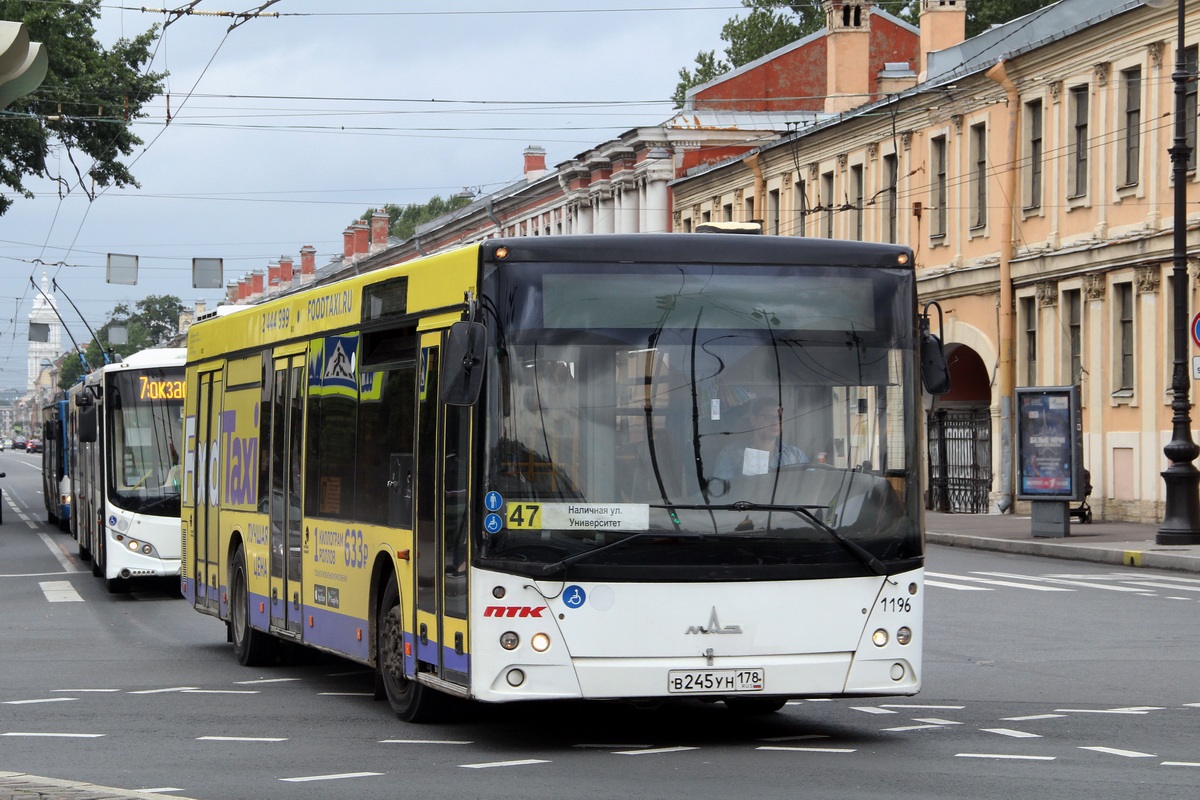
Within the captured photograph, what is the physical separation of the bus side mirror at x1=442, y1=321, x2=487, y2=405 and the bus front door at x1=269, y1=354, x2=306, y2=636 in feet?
12.6

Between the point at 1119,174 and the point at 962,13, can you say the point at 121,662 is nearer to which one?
the point at 1119,174

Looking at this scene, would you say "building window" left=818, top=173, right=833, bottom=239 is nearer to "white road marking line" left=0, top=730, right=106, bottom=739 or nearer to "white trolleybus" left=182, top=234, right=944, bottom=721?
"white trolleybus" left=182, top=234, right=944, bottom=721

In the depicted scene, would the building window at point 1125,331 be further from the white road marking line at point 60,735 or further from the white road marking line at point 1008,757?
the white road marking line at point 60,735

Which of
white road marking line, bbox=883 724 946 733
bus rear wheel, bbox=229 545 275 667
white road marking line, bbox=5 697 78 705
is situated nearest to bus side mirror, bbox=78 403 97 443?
bus rear wheel, bbox=229 545 275 667

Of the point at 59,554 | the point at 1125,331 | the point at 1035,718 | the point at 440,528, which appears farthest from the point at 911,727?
the point at 1125,331

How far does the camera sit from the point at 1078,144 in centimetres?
3781

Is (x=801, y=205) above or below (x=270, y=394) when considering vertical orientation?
above

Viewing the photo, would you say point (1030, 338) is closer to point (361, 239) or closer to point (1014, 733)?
point (1014, 733)

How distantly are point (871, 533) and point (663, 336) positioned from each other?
1454 mm

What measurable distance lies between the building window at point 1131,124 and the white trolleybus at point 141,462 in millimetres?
18682

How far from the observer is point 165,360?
942 inches

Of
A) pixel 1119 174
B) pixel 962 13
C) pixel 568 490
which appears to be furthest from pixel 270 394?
pixel 962 13

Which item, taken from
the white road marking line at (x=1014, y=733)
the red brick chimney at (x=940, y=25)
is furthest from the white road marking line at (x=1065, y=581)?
the red brick chimney at (x=940, y=25)

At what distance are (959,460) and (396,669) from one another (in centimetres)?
3226
